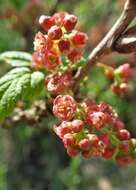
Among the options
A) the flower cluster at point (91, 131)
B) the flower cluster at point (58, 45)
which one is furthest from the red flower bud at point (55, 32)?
the flower cluster at point (91, 131)

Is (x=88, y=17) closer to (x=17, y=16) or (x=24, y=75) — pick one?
(x=17, y=16)

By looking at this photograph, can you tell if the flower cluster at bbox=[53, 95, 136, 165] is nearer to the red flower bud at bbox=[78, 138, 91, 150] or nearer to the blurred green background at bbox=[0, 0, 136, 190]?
the red flower bud at bbox=[78, 138, 91, 150]

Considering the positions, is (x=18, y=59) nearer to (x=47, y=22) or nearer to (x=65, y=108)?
(x=47, y=22)

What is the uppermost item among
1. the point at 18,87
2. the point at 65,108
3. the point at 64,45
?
the point at 64,45

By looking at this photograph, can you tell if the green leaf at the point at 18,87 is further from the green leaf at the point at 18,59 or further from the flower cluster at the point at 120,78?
the flower cluster at the point at 120,78

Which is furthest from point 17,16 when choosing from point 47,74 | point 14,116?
point 47,74

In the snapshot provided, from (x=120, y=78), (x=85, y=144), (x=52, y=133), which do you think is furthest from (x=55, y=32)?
(x=52, y=133)
